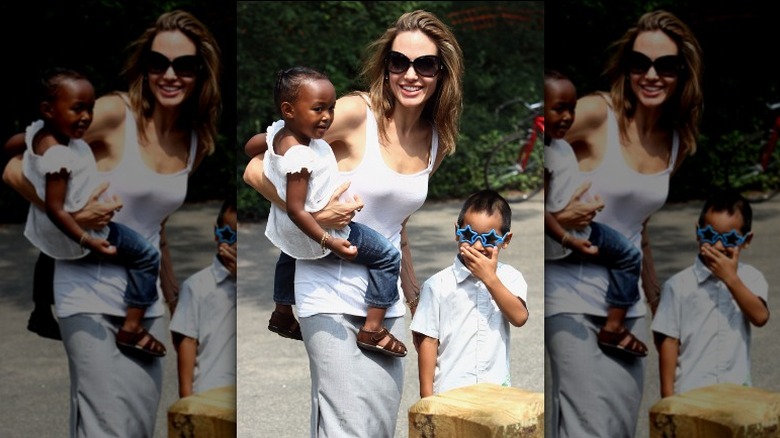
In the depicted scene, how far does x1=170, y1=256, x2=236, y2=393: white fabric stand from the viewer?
11.6 feet

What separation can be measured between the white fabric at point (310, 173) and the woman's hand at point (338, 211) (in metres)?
0.01

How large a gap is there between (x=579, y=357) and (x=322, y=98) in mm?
1147

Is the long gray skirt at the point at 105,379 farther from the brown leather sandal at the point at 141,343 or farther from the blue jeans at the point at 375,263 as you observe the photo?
the blue jeans at the point at 375,263

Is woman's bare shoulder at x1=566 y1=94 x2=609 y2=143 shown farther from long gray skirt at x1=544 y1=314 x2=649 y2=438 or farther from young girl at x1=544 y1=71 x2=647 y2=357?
long gray skirt at x1=544 y1=314 x2=649 y2=438

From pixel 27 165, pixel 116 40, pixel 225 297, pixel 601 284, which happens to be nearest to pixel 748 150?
pixel 601 284

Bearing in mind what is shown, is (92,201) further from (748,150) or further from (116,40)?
(748,150)

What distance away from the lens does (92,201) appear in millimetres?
3436

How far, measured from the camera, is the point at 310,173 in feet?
11.1

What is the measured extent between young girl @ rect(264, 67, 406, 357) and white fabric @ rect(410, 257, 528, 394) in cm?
17

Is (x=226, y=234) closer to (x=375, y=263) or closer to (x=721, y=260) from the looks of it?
(x=375, y=263)

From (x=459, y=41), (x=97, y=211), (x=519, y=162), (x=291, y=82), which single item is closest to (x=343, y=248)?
(x=291, y=82)

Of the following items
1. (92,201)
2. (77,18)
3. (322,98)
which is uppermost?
(77,18)

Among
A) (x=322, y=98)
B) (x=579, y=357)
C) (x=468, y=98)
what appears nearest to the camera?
(x=322, y=98)

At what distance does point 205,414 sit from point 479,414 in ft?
2.86
